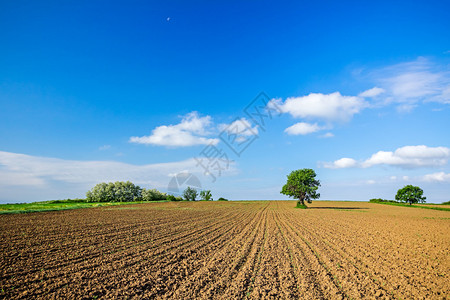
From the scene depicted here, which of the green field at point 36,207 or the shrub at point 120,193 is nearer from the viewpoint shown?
the green field at point 36,207

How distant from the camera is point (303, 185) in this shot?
49.6 metres

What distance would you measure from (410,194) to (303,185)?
47.5 metres

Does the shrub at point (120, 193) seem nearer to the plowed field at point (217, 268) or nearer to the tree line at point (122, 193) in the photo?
the tree line at point (122, 193)

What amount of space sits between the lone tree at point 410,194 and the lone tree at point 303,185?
44.2 metres

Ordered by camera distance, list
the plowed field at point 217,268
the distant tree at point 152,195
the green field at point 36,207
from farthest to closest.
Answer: the distant tree at point 152,195 → the green field at point 36,207 → the plowed field at point 217,268

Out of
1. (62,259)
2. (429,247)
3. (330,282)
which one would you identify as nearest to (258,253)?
(330,282)

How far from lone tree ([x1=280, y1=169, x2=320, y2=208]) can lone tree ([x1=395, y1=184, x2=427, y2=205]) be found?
4420cm

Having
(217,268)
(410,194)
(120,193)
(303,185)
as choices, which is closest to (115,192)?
(120,193)

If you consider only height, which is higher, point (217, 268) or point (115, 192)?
point (115, 192)

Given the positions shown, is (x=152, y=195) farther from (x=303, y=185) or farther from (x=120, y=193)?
(x=303, y=185)

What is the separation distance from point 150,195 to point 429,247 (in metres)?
78.4

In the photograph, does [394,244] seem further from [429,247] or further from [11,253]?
[11,253]

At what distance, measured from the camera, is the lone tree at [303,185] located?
4969cm

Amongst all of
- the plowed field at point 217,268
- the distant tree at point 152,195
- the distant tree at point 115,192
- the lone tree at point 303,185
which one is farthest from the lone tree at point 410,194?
the distant tree at point 115,192
